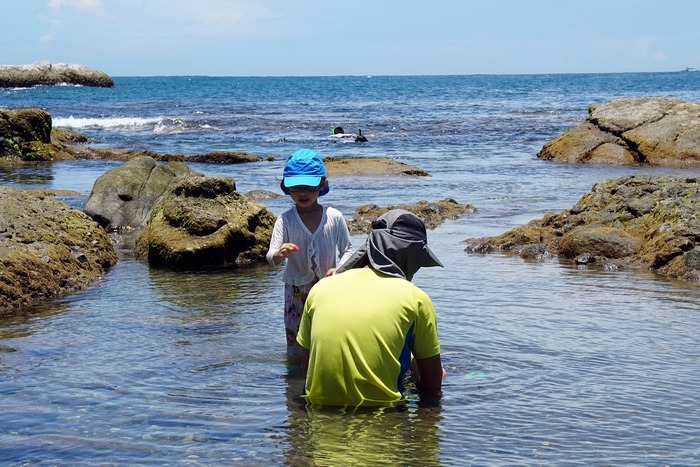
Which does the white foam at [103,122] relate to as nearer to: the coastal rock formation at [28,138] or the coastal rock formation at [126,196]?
the coastal rock formation at [28,138]

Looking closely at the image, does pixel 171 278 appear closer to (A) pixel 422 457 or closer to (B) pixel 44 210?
(B) pixel 44 210

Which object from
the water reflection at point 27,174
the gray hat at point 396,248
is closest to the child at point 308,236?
the gray hat at point 396,248

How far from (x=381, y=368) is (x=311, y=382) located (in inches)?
17.8

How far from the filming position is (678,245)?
1076 centimetres

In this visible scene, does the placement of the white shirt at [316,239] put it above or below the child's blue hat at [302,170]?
below

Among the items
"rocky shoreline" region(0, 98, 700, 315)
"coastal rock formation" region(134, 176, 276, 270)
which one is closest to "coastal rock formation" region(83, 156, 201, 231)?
"rocky shoreline" region(0, 98, 700, 315)

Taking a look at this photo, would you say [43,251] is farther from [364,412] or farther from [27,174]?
[27,174]

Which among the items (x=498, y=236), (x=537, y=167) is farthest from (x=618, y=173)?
(x=498, y=236)

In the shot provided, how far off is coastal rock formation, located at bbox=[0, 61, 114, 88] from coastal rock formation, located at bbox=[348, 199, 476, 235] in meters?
93.0

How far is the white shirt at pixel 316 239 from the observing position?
20.6 ft

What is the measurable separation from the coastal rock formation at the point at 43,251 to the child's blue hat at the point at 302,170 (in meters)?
4.02

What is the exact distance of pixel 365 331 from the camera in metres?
4.93

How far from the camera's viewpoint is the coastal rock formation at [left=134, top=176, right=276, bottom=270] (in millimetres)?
11375

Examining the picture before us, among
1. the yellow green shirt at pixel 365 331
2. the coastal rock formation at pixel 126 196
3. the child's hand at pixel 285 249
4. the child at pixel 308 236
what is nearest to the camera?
the yellow green shirt at pixel 365 331
